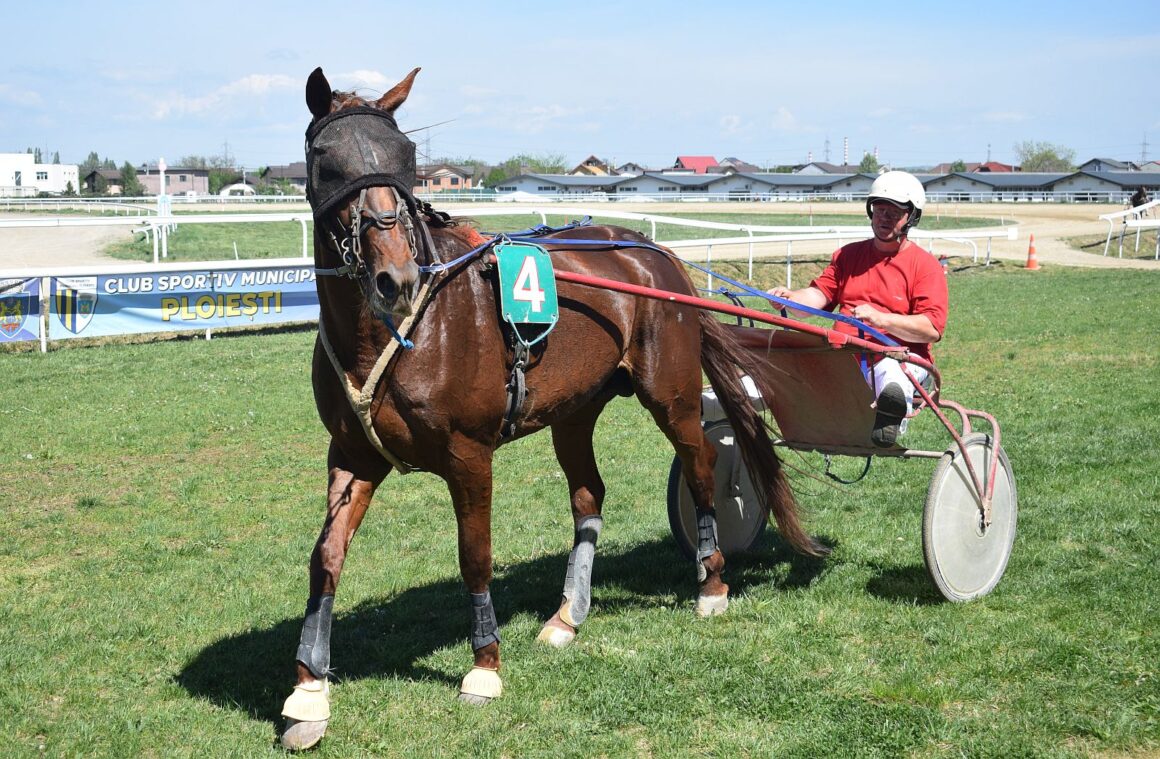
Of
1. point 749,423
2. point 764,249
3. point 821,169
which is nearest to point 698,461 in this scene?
point 749,423

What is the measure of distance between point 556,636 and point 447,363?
1559 mm

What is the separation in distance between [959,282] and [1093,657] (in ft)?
60.9

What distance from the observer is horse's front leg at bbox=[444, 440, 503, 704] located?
439 centimetres

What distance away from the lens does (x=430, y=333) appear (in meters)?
4.22

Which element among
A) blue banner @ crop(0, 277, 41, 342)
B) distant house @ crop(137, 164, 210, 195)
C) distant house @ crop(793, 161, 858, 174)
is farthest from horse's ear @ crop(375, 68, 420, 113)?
distant house @ crop(793, 161, 858, 174)

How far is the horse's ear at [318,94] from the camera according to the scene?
390cm

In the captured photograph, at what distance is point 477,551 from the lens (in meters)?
4.50

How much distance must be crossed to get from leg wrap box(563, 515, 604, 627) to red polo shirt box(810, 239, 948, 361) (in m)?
1.81

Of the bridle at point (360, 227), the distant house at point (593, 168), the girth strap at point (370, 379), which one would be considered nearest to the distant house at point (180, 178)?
the distant house at point (593, 168)

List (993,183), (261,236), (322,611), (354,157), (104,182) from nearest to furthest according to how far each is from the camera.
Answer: (354,157) < (322,611) < (261,236) < (993,183) < (104,182)

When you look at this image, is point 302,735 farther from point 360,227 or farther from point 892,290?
point 892,290

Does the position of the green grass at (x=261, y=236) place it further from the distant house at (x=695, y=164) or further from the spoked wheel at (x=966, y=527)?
the distant house at (x=695, y=164)

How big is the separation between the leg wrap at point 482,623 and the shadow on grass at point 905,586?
2143 millimetres

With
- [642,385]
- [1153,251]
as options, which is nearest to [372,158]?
[642,385]
